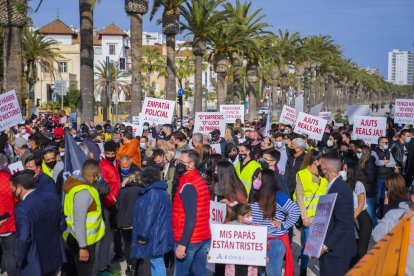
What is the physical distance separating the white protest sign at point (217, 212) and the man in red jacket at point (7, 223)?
257cm

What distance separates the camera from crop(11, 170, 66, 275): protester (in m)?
6.14

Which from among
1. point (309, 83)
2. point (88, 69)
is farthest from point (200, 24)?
point (309, 83)

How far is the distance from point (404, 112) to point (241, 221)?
46.7ft

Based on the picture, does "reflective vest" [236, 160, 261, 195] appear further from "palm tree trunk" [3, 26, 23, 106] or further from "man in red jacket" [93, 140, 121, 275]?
"palm tree trunk" [3, 26, 23, 106]

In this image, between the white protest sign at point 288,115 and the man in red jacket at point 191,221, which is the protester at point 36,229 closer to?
the man in red jacket at point 191,221

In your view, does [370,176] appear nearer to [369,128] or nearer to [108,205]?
[108,205]

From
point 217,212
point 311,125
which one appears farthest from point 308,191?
point 311,125

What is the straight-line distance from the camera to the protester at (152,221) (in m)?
6.95

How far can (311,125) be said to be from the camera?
54.6 ft

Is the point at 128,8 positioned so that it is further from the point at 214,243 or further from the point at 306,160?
the point at 214,243

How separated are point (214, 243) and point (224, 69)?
103 feet

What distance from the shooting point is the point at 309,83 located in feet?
248

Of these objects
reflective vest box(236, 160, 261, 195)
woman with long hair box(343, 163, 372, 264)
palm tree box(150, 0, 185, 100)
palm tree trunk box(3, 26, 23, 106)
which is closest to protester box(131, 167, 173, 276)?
reflective vest box(236, 160, 261, 195)

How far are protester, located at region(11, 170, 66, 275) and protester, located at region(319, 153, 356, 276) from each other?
9.17 feet
